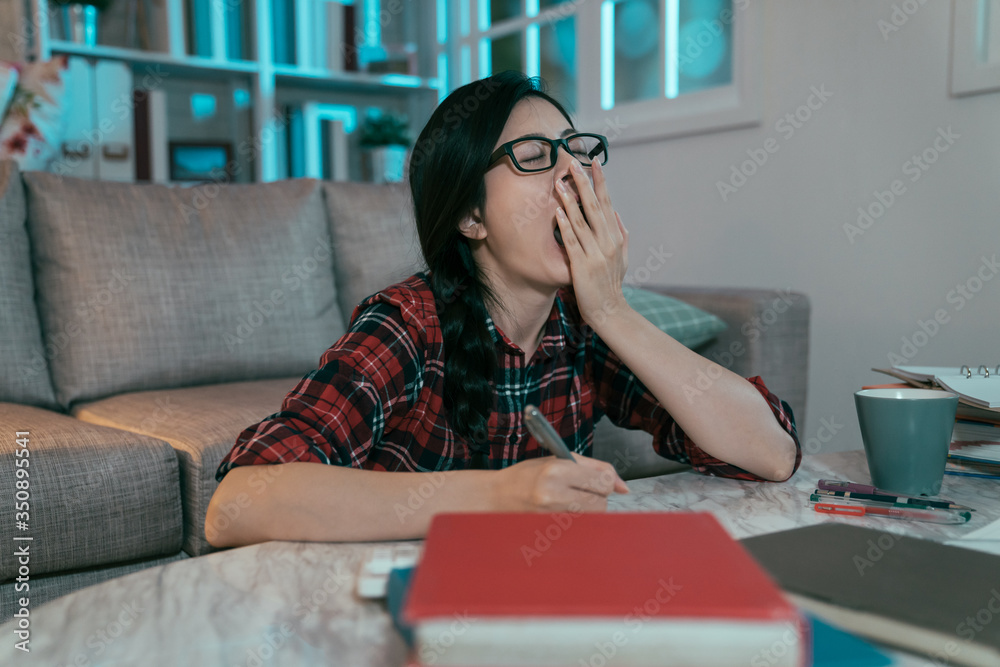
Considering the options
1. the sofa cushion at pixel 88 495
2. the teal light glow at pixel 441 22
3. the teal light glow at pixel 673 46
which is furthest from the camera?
the teal light glow at pixel 441 22

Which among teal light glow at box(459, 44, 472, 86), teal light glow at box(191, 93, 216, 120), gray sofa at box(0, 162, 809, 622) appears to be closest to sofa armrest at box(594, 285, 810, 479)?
gray sofa at box(0, 162, 809, 622)

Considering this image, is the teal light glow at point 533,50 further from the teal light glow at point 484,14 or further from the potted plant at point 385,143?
the potted plant at point 385,143

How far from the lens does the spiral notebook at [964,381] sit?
83 cm

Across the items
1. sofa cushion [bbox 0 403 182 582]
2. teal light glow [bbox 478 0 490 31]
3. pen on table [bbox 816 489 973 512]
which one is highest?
teal light glow [bbox 478 0 490 31]

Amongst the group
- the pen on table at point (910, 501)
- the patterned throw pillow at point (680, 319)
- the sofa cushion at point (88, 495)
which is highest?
the patterned throw pillow at point (680, 319)

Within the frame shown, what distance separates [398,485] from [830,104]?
1.69 m

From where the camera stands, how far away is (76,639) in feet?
1.53

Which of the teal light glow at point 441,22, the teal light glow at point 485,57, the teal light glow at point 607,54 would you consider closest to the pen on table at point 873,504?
the teal light glow at point 607,54

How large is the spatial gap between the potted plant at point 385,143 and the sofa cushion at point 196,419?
4.93 ft

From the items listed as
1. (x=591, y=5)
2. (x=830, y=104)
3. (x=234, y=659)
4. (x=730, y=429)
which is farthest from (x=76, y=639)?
(x=591, y=5)

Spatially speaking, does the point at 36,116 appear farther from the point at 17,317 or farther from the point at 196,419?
the point at 196,419

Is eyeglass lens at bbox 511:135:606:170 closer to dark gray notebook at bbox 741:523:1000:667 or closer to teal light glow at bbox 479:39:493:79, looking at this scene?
dark gray notebook at bbox 741:523:1000:667

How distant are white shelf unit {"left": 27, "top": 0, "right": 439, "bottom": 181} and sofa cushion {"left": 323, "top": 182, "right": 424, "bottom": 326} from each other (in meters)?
1.05

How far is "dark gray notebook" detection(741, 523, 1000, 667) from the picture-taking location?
0.43m
